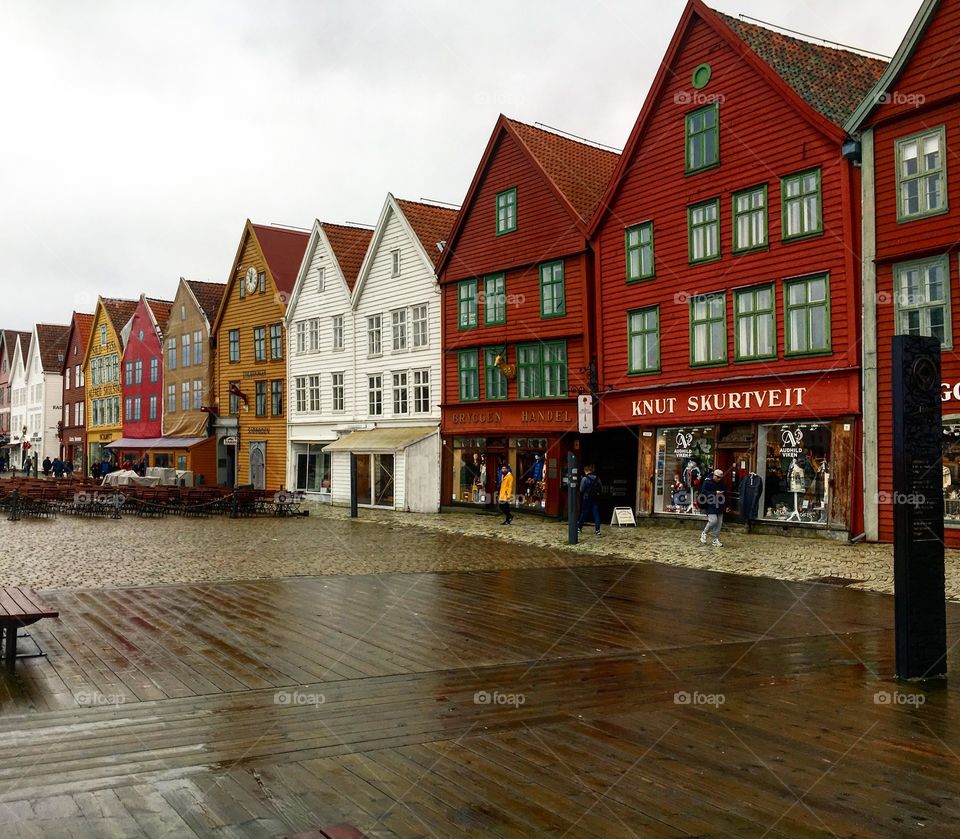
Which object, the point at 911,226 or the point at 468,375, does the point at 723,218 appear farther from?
the point at 468,375

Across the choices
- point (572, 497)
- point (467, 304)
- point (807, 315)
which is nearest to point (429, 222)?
point (467, 304)

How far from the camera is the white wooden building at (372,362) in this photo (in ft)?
115

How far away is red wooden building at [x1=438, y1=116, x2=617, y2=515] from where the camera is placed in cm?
2931

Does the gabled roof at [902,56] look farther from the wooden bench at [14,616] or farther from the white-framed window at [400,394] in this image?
the white-framed window at [400,394]

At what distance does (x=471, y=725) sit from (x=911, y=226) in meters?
17.5

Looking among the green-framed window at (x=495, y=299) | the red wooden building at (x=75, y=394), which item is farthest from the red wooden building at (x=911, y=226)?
the red wooden building at (x=75, y=394)

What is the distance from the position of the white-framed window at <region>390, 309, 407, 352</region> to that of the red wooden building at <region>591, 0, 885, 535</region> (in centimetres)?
1080

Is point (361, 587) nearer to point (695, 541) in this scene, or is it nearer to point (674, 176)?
point (695, 541)

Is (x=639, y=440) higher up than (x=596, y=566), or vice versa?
(x=639, y=440)

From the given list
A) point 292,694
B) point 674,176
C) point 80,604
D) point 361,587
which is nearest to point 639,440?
point 674,176

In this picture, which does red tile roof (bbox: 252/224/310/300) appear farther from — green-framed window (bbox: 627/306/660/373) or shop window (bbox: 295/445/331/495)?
green-framed window (bbox: 627/306/660/373)

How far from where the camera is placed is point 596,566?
57.0 ft

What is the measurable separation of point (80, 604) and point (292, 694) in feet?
18.5

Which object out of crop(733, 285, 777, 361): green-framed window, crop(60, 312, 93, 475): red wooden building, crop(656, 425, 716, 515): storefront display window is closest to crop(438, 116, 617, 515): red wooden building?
crop(656, 425, 716, 515): storefront display window
